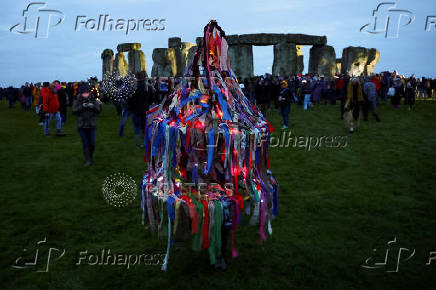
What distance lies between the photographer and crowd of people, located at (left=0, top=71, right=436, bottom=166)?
25.8 ft

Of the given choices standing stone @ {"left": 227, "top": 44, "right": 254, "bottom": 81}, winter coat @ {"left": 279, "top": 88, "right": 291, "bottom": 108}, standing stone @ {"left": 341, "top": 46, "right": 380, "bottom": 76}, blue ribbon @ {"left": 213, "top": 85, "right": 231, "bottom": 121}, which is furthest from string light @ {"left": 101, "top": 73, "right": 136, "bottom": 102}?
standing stone @ {"left": 341, "top": 46, "right": 380, "bottom": 76}

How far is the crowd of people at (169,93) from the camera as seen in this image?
25.8ft

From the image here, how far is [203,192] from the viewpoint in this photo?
12.3 ft

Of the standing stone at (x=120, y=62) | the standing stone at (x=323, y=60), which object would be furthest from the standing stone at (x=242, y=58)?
the standing stone at (x=120, y=62)

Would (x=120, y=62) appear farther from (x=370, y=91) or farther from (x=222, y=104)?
(x=222, y=104)

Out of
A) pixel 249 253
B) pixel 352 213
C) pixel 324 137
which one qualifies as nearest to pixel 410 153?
pixel 324 137

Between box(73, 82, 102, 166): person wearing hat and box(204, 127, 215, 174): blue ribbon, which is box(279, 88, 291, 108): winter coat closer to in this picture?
box(73, 82, 102, 166): person wearing hat

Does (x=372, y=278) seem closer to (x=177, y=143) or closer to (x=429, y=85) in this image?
(x=177, y=143)

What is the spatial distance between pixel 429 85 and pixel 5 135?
25.6m

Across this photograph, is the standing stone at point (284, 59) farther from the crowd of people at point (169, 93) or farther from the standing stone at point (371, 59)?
the standing stone at point (371, 59)

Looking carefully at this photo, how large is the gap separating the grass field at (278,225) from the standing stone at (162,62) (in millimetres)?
22127

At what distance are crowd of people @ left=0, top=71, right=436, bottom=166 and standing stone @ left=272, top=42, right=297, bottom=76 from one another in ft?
18.7

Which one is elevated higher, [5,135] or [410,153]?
[410,153]

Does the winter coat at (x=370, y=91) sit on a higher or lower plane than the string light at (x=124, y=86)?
higher
